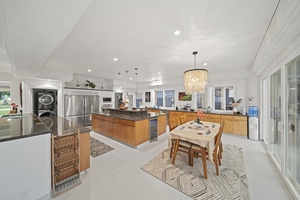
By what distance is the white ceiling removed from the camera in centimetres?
123

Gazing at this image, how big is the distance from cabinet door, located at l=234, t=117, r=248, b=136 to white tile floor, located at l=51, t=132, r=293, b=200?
51.6 inches

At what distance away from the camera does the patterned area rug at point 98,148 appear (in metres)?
3.08

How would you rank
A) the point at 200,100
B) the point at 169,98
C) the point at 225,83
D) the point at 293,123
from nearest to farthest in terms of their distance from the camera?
the point at 293,123, the point at 225,83, the point at 200,100, the point at 169,98

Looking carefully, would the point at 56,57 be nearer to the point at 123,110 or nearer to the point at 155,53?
the point at 123,110

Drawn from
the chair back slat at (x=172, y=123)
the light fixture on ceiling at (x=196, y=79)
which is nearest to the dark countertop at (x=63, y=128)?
the chair back slat at (x=172, y=123)

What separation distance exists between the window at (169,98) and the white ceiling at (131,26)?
4216 mm

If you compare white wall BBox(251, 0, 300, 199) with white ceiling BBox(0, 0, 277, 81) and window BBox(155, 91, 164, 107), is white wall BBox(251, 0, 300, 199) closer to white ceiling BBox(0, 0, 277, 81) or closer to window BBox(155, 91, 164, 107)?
white ceiling BBox(0, 0, 277, 81)

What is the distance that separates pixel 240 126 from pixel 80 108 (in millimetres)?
6829

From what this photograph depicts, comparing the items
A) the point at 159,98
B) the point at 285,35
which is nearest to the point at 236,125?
Answer: the point at 285,35

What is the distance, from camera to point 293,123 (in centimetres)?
200

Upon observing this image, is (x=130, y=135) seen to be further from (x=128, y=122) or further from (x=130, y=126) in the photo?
(x=128, y=122)

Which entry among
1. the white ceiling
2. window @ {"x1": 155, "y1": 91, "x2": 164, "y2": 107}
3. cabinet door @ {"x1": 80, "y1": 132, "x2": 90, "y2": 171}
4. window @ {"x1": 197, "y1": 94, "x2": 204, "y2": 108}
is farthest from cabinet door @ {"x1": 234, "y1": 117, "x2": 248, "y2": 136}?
cabinet door @ {"x1": 80, "y1": 132, "x2": 90, "y2": 171}

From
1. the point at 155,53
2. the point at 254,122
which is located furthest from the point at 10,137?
the point at 254,122

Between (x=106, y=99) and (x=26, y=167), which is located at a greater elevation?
(x=106, y=99)
